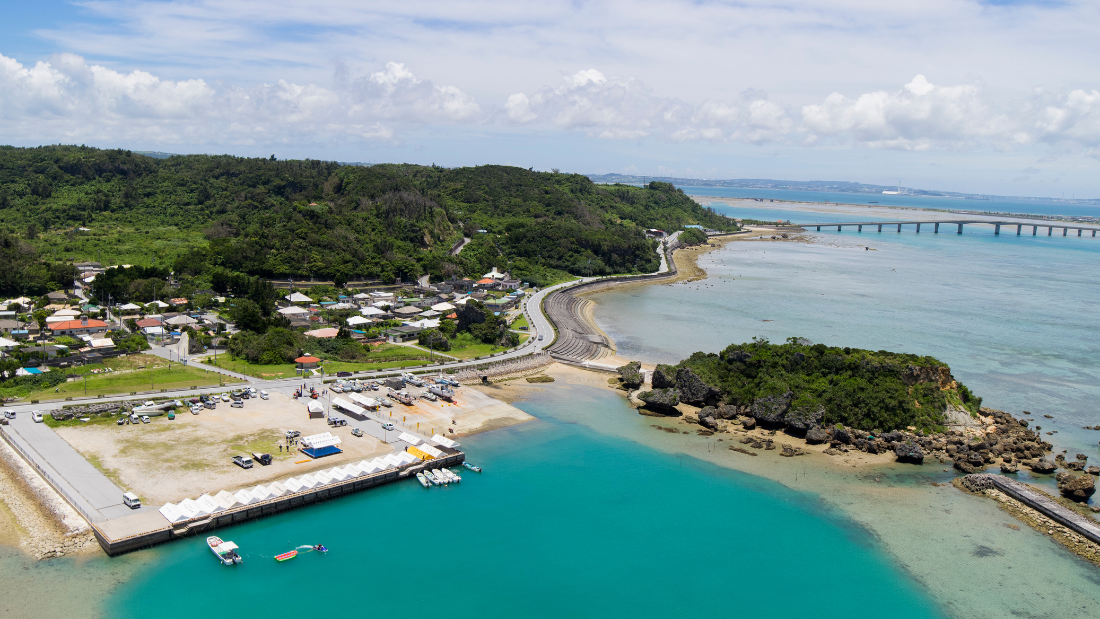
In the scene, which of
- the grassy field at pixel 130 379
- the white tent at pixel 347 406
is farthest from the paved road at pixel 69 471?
the white tent at pixel 347 406

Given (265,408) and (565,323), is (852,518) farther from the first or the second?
(565,323)

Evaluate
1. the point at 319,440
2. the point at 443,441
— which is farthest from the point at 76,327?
the point at 443,441

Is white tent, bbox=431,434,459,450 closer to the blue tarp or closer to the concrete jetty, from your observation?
the blue tarp

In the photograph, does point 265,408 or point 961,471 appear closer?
point 961,471

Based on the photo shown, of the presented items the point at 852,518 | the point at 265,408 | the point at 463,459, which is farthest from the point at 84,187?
the point at 852,518

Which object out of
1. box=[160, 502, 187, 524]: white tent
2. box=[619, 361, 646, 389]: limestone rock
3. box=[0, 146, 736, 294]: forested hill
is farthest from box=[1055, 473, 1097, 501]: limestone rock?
box=[0, 146, 736, 294]: forested hill

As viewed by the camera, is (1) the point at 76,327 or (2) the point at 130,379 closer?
(2) the point at 130,379

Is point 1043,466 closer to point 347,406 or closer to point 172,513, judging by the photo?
point 347,406
